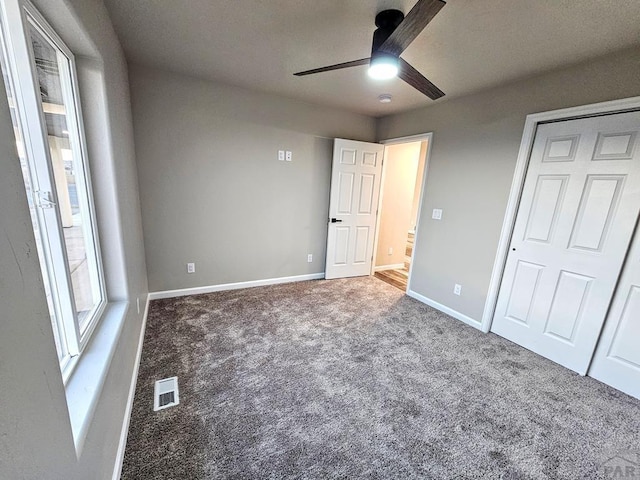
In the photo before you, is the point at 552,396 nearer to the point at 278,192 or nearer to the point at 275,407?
the point at 275,407

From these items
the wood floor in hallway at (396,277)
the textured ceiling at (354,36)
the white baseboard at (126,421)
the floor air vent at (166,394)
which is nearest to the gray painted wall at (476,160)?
the textured ceiling at (354,36)

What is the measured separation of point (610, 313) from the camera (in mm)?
2072

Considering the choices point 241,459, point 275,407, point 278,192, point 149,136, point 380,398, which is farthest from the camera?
point 278,192

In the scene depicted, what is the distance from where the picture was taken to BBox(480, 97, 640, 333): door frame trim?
1.94 m

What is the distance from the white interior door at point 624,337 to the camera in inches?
77.0

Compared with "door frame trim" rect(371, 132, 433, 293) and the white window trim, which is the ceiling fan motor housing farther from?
"door frame trim" rect(371, 132, 433, 293)

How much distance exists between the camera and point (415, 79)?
1779 mm

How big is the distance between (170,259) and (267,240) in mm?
1155

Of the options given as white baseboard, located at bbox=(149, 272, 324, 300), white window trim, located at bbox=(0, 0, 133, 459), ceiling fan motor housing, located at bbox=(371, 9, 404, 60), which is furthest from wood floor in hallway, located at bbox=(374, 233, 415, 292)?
white window trim, located at bbox=(0, 0, 133, 459)

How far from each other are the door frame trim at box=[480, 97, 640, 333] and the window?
322 centimetres

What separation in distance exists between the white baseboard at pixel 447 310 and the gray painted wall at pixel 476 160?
5 centimetres

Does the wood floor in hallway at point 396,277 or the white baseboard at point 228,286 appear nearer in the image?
the white baseboard at point 228,286

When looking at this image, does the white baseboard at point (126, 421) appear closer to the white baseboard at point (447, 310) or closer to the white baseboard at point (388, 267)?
the white baseboard at point (447, 310)

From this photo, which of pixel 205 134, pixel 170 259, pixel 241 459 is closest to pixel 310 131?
pixel 205 134
